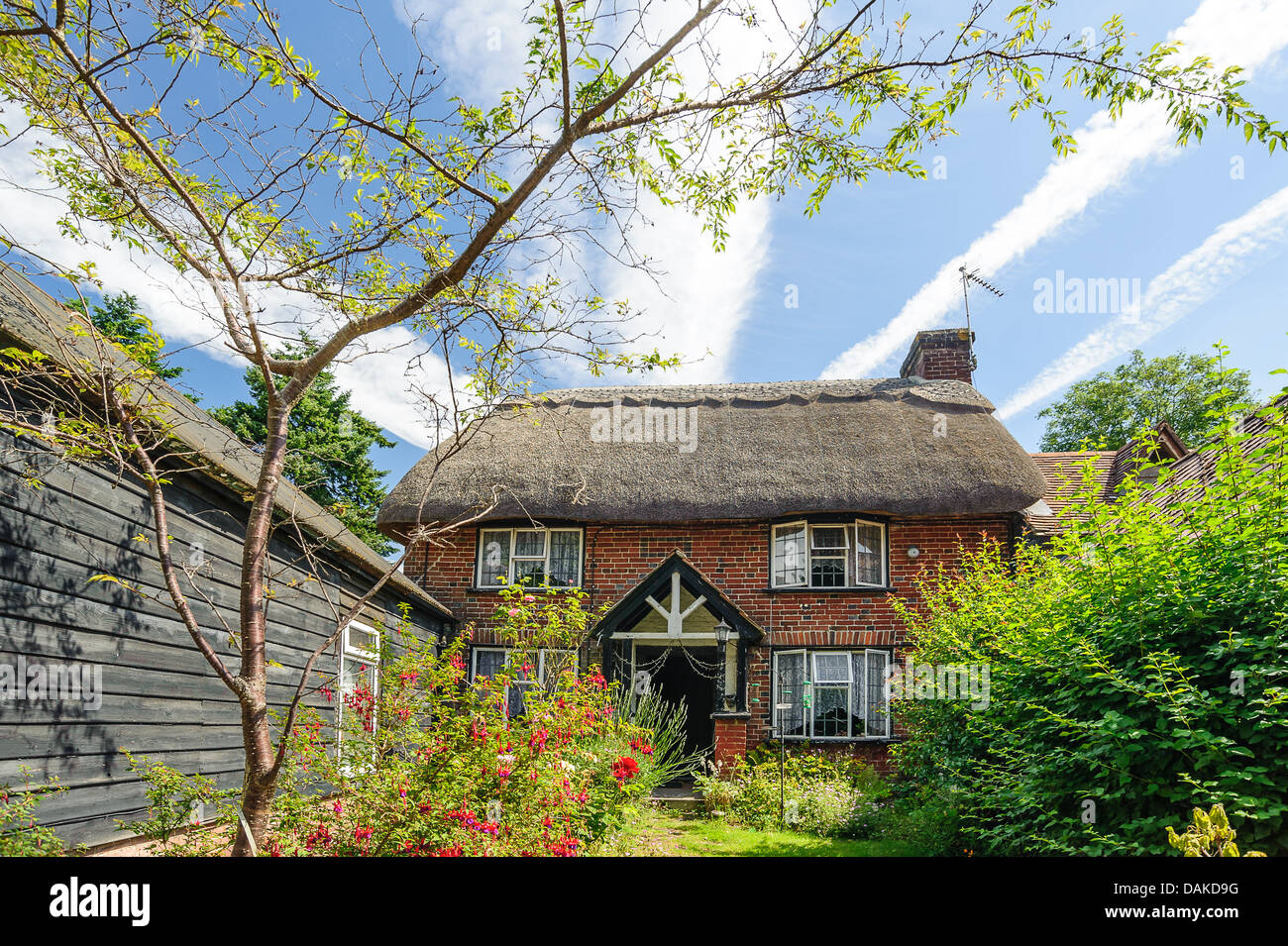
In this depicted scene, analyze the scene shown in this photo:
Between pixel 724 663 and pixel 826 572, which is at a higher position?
pixel 826 572

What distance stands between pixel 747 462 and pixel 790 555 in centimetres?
179

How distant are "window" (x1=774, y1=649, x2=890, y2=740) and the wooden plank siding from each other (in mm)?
8077

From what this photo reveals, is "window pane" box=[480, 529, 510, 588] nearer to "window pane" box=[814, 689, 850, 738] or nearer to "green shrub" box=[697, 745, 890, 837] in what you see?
"green shrub" box=[697, 745, 890, 837]

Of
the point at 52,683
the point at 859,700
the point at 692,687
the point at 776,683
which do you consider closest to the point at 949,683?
the point at 859,700

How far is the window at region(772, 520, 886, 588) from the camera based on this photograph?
1269cm

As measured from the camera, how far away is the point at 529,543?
535 inches

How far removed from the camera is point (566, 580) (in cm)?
1330

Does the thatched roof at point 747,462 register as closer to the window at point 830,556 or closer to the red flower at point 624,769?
the window at point 830,556

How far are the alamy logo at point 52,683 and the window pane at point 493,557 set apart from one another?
331 inches

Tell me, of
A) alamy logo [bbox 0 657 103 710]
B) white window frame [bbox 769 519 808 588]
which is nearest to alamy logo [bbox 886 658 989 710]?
white window frame [bbox 769 519 808 588]

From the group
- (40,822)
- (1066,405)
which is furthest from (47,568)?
(1066,405)

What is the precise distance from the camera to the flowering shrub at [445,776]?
4418 millimetres

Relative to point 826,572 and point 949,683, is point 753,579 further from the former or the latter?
point 949,683
